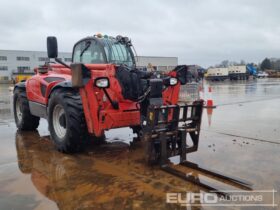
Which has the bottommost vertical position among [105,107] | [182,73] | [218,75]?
[105,107]

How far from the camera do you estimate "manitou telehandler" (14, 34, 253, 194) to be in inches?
189

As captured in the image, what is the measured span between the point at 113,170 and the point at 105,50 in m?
2.55

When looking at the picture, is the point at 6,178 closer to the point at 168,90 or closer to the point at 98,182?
the point at 98,182

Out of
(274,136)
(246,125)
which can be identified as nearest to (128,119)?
(274,136)

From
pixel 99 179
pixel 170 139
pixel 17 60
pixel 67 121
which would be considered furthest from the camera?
pixel 17 60

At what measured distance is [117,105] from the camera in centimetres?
534

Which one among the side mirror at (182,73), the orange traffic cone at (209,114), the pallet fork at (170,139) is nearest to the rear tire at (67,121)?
the pallet fork at (170,139)

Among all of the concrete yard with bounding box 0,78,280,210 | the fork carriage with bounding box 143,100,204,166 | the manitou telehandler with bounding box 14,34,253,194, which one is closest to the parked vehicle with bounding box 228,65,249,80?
the concrete yard with bounding box 0,78,280,210

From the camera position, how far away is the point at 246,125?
28.1 feet

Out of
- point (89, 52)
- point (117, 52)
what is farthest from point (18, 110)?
point (117, 52)

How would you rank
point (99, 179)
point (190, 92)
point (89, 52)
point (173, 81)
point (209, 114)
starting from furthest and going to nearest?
point (190, 92) → point (209, 114) → point (89, 52) → point (173, 81) → point (99, 179)

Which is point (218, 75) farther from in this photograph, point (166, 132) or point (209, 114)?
point (166, 132)

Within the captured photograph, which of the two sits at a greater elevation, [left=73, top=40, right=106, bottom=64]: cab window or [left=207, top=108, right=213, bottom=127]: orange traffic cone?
[left=73, top=40, right=106, bottom=64]: cab window

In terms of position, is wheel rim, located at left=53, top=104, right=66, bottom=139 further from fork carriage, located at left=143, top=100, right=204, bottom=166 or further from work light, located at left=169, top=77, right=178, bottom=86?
work light, located at left=169, top=77, right=178, bottom=86
